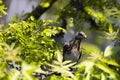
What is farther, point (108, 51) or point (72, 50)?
point (72, 50)

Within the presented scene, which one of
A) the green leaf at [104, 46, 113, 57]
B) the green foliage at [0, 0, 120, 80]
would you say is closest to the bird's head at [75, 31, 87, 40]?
the green foliage at [0, 0, 120, 80]

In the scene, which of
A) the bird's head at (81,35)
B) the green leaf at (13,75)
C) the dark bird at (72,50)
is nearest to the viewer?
the green leaf at (13,75)

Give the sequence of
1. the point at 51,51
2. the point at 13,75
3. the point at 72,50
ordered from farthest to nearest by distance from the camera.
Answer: the point at 72,50, the point at 51,51, the point at 13,75

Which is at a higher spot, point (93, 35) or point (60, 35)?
point (60, 35)

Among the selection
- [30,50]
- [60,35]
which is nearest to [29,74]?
[30,50]

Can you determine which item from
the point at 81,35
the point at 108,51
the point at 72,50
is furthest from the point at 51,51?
the point at 108,51

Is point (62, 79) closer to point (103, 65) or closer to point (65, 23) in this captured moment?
point (103, 65)

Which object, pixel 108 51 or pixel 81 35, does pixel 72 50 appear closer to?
pixel 81 35

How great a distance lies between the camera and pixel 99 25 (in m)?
2.14

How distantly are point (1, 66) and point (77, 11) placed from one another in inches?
57.5

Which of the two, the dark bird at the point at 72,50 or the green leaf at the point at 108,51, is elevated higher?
the green leaf at the point at 108,51

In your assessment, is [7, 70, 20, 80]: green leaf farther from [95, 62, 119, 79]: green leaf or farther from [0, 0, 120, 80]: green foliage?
[95, 62, 119, 79]: green leaf

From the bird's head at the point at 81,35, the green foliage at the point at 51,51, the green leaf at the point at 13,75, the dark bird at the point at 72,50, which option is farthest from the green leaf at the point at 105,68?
the dark bird at the point at 72,50

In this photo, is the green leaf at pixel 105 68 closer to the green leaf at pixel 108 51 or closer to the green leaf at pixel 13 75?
the green leaf at pixel 108 51
